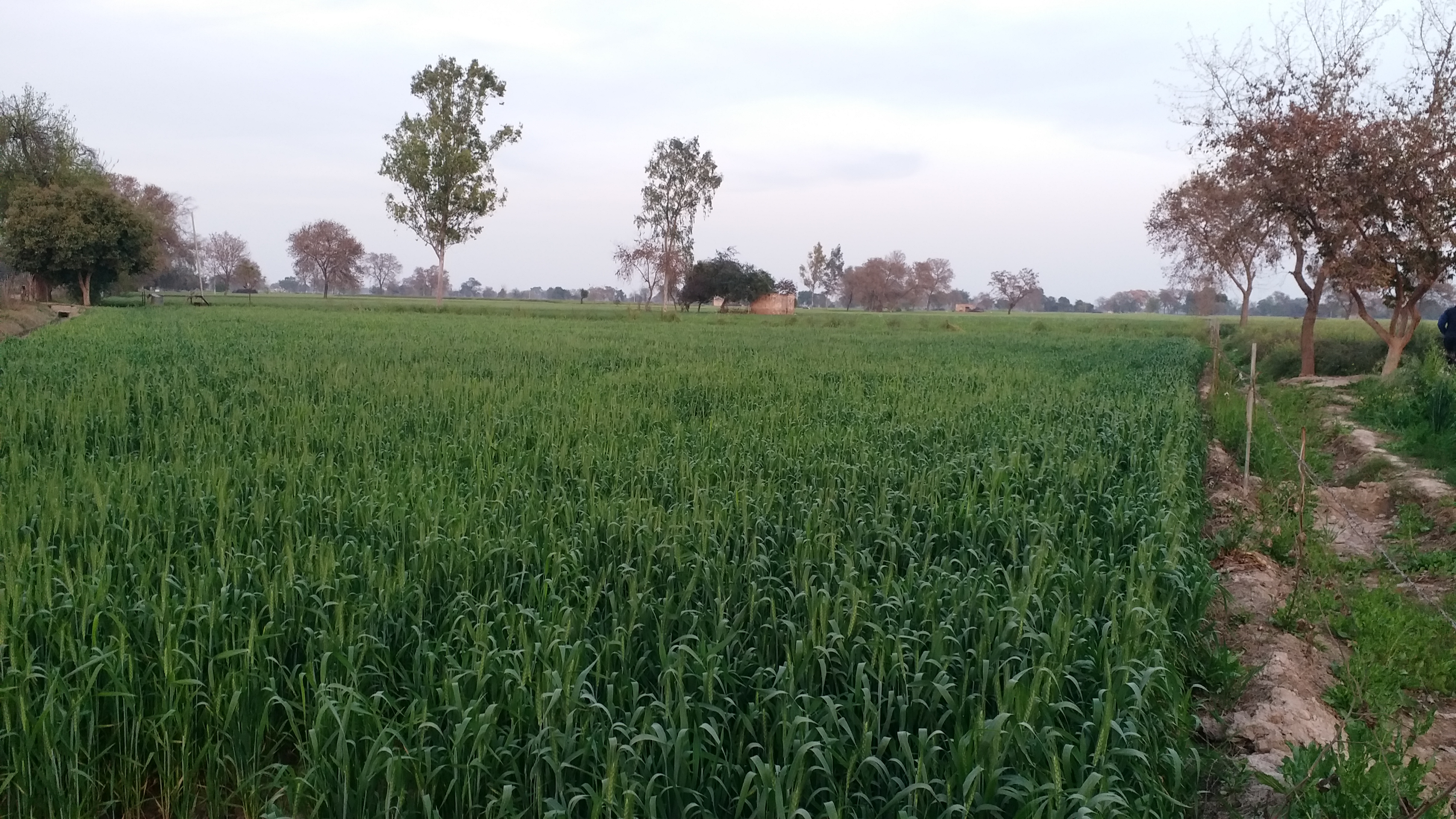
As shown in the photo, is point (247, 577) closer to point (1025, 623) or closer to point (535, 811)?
A: point (535, 811)

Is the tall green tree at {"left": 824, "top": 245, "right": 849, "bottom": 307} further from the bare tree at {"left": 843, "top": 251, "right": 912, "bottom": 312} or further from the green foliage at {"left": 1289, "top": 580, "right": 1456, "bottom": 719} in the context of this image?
the green foliage at {"left": 1289, "top": 580, "right": 1456, "bottom": 719}

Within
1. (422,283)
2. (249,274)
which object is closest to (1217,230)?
(249,274)

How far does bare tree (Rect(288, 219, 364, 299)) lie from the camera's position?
305 ft

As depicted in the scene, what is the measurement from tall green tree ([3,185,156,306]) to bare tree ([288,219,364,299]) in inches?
1694

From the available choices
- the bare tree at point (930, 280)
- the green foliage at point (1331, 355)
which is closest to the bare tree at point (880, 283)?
the bare tree at point (930, 280)

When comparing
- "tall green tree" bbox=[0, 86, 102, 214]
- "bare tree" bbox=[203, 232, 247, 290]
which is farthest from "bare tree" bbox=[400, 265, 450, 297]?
"tall green tree" bbox=[0, 86, 102, 214]

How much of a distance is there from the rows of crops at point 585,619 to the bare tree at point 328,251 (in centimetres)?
9205

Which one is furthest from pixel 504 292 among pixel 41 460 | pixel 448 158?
pixel 41 460

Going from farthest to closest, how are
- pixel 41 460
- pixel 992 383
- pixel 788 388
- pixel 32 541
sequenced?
pixel 992 383
pixel 788 388
pixel 41 460
pixel 32 541

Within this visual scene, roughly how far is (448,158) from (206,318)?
78.4 ft

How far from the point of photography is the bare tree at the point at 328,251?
93062 mm

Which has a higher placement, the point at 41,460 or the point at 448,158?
the point at 448,158

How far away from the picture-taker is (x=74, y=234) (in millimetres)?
44531

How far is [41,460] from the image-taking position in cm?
699
